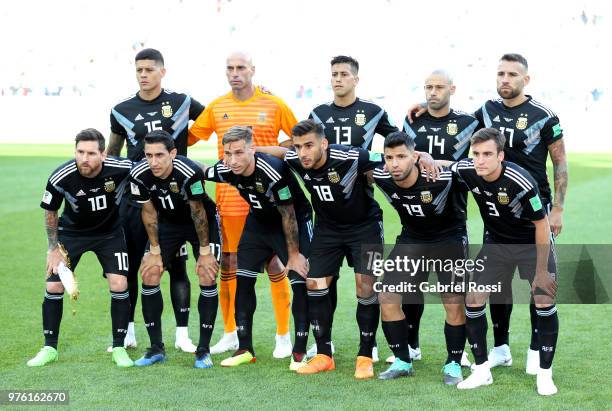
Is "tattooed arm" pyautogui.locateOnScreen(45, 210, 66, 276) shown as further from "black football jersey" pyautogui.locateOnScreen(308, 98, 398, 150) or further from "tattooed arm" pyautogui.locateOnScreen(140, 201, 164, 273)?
"black football jersey" pyautogui.locateOnScreen(308, 98, 398, 150)

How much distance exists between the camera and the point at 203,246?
6512 mm

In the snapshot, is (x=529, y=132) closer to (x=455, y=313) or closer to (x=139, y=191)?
(x=455, y=313)

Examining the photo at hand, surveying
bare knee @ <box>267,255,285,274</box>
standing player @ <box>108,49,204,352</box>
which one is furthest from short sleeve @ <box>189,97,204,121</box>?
bare knee @ <box>267,255,285,274</box>

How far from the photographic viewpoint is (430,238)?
612cm

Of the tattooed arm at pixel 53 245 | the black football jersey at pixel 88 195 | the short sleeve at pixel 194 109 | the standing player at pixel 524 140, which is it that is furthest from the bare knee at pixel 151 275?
the standing player at pixel 524 140

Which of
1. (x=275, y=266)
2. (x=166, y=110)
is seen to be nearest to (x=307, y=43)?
(x=166, y=110)

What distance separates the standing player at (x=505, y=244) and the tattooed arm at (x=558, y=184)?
0.45m

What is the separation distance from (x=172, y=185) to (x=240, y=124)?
825mm

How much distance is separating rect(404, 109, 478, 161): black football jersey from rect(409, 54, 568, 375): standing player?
17cm

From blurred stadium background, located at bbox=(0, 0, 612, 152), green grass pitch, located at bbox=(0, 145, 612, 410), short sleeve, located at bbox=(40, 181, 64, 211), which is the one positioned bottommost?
green grass pitch, located at bbox=(0, 145, 612, 410)

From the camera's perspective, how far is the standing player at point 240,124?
6.94m

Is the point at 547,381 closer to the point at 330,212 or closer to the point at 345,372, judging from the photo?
the point at 345,372

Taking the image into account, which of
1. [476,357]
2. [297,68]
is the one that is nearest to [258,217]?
[476,357]

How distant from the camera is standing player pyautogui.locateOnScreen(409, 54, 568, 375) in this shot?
631cm
